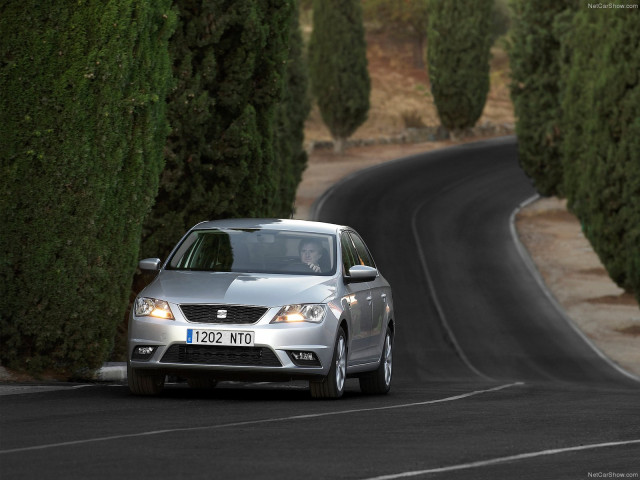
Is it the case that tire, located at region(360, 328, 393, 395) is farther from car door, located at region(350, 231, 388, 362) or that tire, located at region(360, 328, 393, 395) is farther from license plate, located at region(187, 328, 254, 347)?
license plate, located at region(187, 328, 254, 347)

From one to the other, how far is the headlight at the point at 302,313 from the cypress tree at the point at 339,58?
5325 centimetres

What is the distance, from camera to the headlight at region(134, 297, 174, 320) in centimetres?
1345

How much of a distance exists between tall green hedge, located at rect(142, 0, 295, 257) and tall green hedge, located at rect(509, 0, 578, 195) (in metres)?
28.6

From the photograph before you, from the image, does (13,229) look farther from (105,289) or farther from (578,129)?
(578,129)

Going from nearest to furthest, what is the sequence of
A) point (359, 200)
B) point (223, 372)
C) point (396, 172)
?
point (223, 372)
point (359, 200)
point (396, 172)

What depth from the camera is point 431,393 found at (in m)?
16.3

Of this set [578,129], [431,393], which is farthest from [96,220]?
[578,129]

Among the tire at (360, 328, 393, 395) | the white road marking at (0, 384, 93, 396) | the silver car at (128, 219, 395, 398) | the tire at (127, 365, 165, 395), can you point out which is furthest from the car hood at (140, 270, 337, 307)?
the tire at (360, 328, 393, 395)

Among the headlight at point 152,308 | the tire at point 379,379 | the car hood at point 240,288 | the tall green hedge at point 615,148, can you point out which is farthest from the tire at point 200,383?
the tall green hedge at point 615,148

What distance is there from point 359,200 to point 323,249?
1516 inches

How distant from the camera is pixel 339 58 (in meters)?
66.6

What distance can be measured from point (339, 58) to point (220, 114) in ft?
143

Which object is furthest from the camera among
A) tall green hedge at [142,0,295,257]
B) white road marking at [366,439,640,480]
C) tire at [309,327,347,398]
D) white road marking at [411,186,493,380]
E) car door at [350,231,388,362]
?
white road marking at [411,186,493,380]

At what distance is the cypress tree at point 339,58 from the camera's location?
66.4 m
